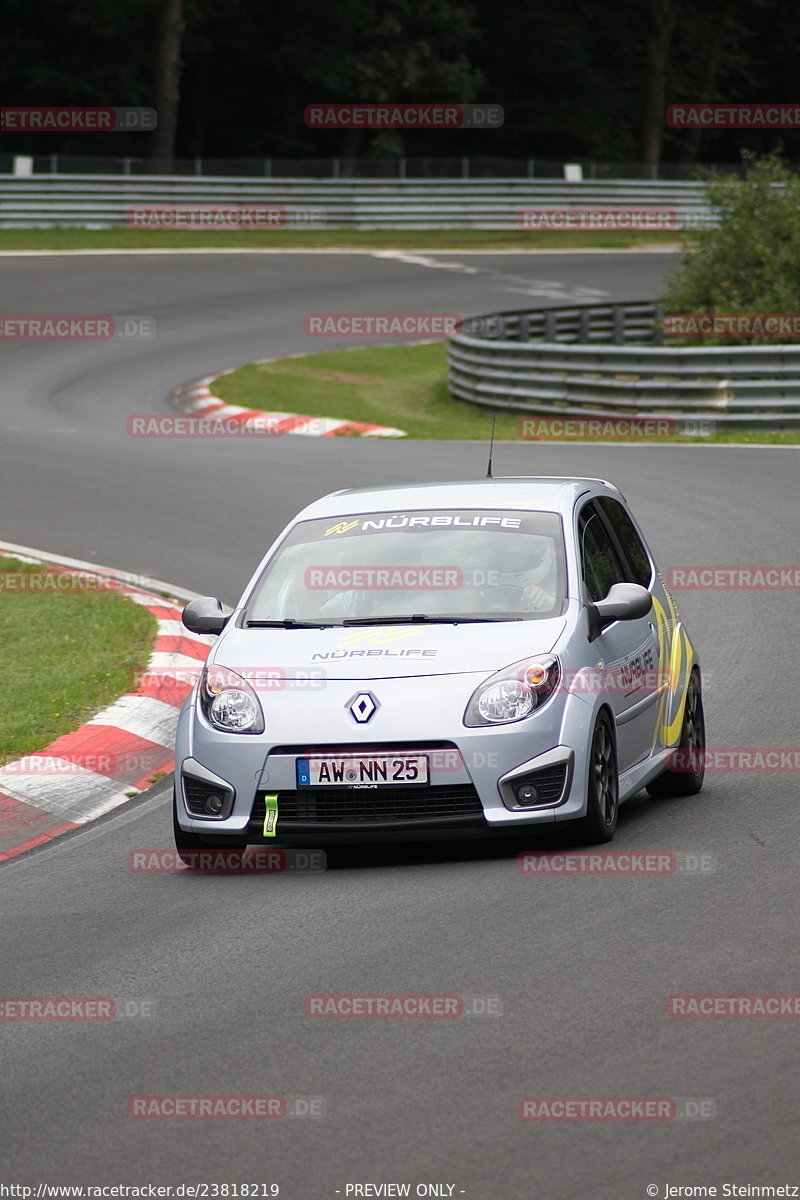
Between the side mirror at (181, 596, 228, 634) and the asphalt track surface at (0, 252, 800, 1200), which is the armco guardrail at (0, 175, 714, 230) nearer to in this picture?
the asphalt track surface at (0, 252, 800, 1200)

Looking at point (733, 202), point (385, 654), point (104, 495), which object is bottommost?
point (104, 495)

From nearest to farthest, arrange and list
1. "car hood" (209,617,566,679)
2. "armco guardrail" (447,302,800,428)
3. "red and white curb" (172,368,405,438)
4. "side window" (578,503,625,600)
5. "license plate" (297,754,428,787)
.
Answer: "license plate" (297,754,428,787) < "car hood" (209,617,566,679) < "side window" (578,503,625,600) < "armco guardrail" (447,302,800,428) < "red and white curb" (172,368,405,438)

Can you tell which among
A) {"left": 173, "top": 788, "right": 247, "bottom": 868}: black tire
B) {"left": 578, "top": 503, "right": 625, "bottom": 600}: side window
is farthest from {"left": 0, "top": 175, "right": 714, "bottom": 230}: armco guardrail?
{"left": 173, "top": 788, "right": 247, "bottom": 868}: black tire

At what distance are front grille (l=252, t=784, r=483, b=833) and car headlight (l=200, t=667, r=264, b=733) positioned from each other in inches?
14.0

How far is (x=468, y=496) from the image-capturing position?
8625mm

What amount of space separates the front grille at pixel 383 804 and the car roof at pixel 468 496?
5.73 feet

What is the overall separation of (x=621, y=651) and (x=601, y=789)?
31.8 inches

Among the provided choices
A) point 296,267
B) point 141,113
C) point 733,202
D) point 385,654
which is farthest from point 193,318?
point 385,654

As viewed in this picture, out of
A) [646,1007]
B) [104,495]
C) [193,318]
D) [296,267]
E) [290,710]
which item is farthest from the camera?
[296,267]

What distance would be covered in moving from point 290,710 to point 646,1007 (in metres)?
2.32

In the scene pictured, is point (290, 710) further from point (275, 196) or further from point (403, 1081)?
point (275, 196)

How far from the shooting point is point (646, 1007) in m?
5.52

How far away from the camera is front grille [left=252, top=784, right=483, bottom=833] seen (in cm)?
721

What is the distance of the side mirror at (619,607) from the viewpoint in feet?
25.6
